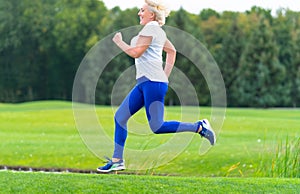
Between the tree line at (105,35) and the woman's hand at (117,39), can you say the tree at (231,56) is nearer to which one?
the tree line at (105,35)

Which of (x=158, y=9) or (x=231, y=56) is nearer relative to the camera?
(x=158, y=9)

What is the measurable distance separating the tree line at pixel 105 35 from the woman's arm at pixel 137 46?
3217 centimetres

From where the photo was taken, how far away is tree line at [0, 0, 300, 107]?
4231 centimetres

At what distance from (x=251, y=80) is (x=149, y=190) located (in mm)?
37938

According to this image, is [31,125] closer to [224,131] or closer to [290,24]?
[224,131]

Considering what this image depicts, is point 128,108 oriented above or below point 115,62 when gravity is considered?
above

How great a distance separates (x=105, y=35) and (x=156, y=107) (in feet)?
122

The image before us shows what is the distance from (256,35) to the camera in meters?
42.5

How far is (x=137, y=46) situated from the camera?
218 inches

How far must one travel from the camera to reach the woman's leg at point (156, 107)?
5.56 metres

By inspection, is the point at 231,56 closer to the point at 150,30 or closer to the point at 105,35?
the point at 105,35

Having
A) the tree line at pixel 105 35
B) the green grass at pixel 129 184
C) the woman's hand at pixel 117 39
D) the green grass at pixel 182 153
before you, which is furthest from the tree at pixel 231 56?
the woman's hand at pixel 117 39

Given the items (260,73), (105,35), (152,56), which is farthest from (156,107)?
(260,73)

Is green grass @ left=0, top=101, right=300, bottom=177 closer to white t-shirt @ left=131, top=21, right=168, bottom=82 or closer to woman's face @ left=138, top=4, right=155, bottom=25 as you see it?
white t-shirt @ left=131, top=21, right=168, bottom=82
